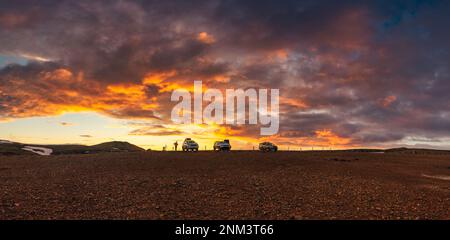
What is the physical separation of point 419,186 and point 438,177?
8669 millimetres

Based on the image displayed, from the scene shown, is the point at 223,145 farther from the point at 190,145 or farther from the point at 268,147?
the point at 268,147

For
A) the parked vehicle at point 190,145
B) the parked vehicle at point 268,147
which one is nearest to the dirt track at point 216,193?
the parked vehicle at point 190,145

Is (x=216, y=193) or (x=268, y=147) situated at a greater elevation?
(x=268, y=147)

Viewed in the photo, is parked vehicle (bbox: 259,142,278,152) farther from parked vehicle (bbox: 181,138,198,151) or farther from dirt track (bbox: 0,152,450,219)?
dirt track (bbox: 0,152,450,219)

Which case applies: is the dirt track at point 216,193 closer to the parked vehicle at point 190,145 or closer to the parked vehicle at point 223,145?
the parked vehicle at point 190,145

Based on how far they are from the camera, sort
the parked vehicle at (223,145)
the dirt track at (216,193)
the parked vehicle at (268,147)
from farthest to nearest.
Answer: the parked vehicle at (223,145)
the parked vehicle at (268,147)
the dirt track at (216,193)

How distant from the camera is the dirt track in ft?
62.8

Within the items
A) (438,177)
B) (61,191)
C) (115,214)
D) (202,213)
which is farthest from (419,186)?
(61,191)

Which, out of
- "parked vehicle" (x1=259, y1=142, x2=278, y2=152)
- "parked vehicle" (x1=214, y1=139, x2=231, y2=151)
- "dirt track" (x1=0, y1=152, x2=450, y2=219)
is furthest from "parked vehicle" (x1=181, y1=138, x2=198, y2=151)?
"dirt track" (x1=0, y1=152, x2=450, y2=219)

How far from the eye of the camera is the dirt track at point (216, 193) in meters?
19.1

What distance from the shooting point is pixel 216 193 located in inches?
936

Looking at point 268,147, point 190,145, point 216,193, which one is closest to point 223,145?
point 190,145

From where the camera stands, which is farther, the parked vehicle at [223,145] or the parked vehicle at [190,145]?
the parked vehicle at [223,145]
